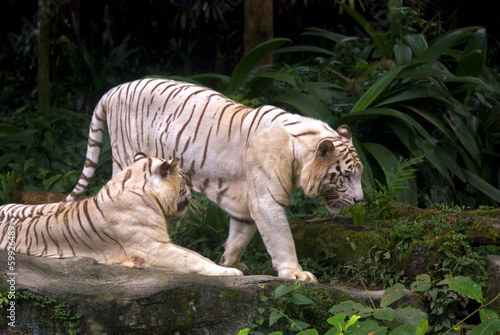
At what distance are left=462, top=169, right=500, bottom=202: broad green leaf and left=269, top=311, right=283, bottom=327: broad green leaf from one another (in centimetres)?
353

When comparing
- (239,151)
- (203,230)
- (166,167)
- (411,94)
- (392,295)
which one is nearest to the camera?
(392,295)

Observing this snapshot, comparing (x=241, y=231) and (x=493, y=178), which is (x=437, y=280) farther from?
(x=493, y=178)

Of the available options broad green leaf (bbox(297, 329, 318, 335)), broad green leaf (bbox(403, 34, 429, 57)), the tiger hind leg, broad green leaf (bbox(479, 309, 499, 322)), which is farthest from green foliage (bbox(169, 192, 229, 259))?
broad green leaf (bbox(403, 34, 429, 57))

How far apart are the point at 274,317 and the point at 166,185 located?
114 cm

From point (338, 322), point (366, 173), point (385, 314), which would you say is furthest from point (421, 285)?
point (366, 173)

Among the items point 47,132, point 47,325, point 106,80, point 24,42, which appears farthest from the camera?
point 24,42

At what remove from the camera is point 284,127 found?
4156mm

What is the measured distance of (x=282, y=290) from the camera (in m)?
3.32

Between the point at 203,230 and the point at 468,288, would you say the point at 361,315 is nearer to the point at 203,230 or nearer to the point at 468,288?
the point at 468,288

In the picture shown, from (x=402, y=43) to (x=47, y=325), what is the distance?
5255 millimetres

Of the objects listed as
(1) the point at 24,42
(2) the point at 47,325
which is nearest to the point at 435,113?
(2) the point at 47,325

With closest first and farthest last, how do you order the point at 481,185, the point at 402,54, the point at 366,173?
the point at 366,173 < the point at 481,185 < the point at 402,54

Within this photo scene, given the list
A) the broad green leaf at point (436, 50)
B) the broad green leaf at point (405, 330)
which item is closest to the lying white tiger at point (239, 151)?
the broad green leaf at point (405, 330)

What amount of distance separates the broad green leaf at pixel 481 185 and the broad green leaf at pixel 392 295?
9.88ft
